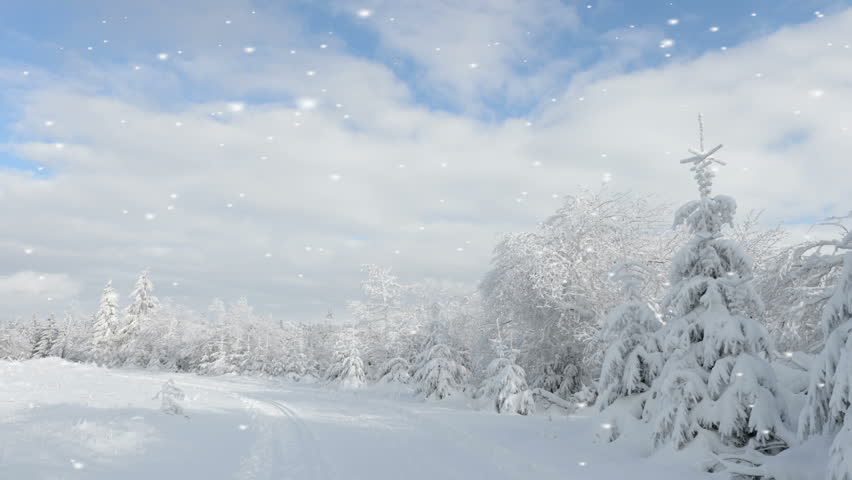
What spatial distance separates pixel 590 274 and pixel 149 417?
18.6 meters

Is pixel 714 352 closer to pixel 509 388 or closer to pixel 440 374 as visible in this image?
pixel 509 388

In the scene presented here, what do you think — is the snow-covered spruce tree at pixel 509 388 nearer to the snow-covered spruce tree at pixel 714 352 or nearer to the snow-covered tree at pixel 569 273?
the snow-covered tree at pixel 569 273

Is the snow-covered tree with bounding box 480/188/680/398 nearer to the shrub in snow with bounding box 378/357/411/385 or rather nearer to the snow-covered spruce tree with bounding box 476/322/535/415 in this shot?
the snow-covered spruce tree with bounding box 476/322/535/415

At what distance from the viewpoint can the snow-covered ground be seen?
9672mm

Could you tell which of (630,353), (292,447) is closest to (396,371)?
(292,447)

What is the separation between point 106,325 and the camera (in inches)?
2918

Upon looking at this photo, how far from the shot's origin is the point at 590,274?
23.2m

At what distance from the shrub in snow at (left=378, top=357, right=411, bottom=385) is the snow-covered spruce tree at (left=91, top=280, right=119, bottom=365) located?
54.2m

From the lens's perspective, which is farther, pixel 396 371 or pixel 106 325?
pixel 106 325

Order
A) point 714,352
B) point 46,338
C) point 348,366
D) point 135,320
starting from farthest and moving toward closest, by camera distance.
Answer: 1. point 46,338
2. point 135,320
3. point 348,366
4. point 714,352

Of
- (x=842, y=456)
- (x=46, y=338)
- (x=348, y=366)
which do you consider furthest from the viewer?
(x=46, y=338)

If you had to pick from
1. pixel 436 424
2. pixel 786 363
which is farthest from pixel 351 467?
pixel 786 363

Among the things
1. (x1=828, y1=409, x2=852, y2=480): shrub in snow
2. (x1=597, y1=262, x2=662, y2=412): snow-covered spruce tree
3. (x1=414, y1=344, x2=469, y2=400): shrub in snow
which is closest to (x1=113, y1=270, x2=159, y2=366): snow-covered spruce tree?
(x1=414, y1=344, x2=469, y2=400): shrub in snow

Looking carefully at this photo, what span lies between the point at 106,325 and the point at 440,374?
66433 mm
